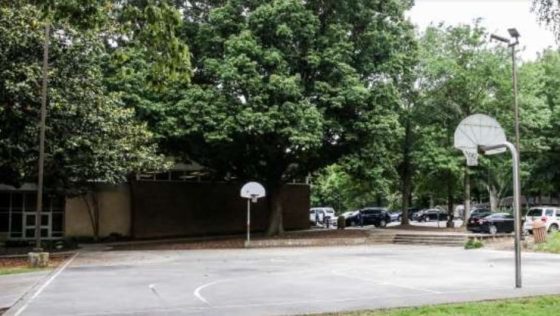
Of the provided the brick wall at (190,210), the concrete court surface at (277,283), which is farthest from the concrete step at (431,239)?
the brick wall at (190,210)

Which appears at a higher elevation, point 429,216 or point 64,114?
point 64,114

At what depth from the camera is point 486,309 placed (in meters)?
10.8

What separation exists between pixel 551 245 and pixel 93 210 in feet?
90.8

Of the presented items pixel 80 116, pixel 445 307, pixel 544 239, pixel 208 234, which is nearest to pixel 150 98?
pixel 80 116

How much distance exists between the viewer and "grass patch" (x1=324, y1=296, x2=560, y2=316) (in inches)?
412

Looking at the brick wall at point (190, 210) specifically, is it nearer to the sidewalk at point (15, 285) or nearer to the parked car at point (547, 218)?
the parked car at point (547, 218)

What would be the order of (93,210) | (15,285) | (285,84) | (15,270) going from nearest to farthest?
(15,285) → (15,270) → (285,84) → (93,210)

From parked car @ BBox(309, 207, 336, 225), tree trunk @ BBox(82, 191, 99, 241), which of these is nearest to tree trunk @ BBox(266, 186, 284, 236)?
tree trunk @ BBox(82, 191, 99, 241)

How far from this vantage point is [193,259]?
26.5 meters

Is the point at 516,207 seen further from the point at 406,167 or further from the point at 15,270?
the point at 406,167

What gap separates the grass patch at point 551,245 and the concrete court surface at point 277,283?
6.77 ft

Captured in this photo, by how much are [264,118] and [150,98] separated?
6724 millimetres

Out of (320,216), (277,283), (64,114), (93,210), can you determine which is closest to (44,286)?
(277,283)

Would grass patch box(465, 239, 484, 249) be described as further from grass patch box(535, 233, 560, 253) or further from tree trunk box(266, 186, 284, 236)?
tree trunk box(266, 186, 284, 236)
